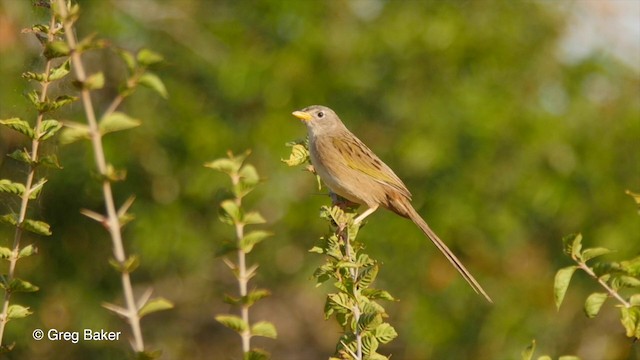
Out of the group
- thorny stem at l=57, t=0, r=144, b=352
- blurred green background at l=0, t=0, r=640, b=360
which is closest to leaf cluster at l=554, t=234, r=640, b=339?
thorny stem at l=57, t=0, r=144, b=352

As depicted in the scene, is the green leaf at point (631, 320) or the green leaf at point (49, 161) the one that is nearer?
the green leaf at point (49, 161)

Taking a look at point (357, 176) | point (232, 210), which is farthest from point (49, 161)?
point (357, 176)

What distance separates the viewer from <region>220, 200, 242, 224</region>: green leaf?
2514mm

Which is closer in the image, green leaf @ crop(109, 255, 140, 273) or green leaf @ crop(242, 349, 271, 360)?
green leaf @ crop(109, 255, 140, 273)

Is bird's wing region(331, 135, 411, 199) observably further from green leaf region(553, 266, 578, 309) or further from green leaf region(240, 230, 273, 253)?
green leaf region(240, 230, 273, 253)

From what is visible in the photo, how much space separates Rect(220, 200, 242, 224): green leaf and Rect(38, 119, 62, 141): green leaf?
54cm

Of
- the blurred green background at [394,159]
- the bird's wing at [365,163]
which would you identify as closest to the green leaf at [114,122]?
the bird's wing at [365,163]

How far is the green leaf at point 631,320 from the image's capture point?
309 cm

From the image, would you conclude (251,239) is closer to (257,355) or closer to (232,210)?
(232,210)

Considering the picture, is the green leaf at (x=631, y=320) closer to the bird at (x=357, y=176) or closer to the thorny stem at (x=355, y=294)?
the thorny stem at (x=355, y=294)

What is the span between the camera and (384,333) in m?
2.99

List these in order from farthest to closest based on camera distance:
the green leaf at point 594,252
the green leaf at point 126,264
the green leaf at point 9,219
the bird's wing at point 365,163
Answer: the bird's wing at point 365,163, the green leaf at point 594,252, the green leaf at point 9,219, the green leaf at point 126,264

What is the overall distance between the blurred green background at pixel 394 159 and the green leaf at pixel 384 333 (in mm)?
6306

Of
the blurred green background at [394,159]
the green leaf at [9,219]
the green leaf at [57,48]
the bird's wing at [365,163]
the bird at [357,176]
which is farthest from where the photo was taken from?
the blurred green background at [394,159]
